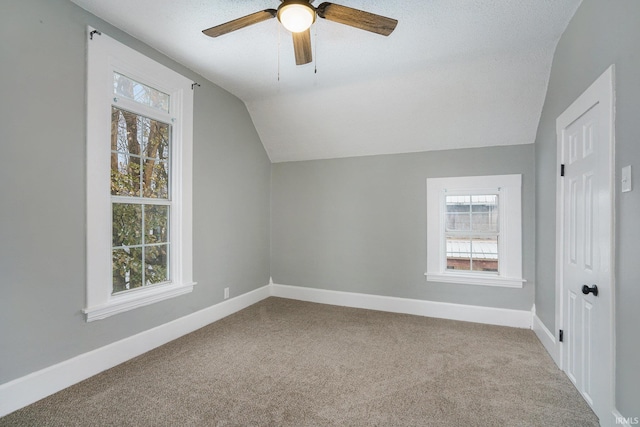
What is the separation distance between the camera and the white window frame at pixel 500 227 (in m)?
3.45

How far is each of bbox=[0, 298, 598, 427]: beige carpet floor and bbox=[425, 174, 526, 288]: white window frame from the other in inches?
23.7

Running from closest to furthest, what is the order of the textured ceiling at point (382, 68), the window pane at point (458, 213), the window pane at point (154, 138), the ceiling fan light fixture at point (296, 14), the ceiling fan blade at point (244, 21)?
the ceiling fan light fixture at point (296, 14)
the ceiling fan blade at point (244, 21)
the textured ceiling at point (382, 68)
the window pane at point (154, 138)
the window pane at point (458, 213)

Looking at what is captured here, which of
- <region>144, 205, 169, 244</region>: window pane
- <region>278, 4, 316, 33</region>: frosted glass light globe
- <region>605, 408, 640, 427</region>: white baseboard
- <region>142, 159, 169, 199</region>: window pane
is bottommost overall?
<region>605, 408, 640, 427</region>: white baseboard

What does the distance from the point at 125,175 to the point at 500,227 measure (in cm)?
397

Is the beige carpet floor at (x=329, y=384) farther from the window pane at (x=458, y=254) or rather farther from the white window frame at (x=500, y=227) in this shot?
the window pane at (x=458, y=254)

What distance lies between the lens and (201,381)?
227 centimetres

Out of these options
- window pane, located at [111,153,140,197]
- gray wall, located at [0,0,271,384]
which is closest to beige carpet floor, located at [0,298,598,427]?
gray wall, located at [0,0,271,384]

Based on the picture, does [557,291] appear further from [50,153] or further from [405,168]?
[50,153]

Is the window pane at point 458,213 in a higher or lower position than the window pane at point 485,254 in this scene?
higher

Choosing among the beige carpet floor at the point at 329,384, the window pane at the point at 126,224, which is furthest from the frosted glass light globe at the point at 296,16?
the beige carpet floor at the point at 329,384

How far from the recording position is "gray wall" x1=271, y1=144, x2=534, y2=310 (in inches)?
139

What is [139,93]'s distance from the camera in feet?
9.00

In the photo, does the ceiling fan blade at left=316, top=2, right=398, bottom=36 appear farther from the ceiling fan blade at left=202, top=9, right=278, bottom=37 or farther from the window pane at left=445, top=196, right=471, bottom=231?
the window pane at left=445, top=196, right=471, bottom=231

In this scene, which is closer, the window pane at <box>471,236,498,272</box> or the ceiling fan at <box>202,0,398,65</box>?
the ceiling fan at <box>202,0,398,65</box>
